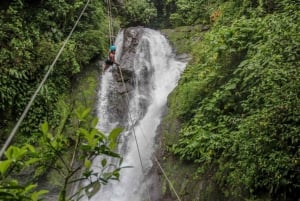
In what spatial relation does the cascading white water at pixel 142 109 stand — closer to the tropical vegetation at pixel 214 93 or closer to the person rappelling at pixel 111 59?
the person rappelling at pixel 111 59

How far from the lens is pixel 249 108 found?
5.65 metres

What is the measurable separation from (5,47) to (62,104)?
2.12 meters

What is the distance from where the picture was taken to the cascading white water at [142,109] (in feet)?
26.4

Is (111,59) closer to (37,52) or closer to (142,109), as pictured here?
(142,109)

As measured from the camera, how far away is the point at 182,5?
16750 mm

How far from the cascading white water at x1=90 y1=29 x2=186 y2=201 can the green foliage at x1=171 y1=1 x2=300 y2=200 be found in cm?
125

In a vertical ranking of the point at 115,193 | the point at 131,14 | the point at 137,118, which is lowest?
the point at 115,193

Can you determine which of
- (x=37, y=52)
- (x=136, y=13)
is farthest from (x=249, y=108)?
(x=136, y=13)

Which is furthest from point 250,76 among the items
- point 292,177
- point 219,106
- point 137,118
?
point 137,118

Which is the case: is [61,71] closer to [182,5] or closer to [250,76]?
[250,76]

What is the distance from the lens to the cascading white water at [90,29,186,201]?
8.06 meters

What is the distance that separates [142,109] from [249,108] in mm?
5400

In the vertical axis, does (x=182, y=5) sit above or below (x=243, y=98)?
above

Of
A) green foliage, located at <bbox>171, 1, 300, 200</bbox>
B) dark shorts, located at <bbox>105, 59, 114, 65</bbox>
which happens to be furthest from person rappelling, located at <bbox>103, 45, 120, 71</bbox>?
green foliage, located at <bbox>171, 1, 300, 200</bbox>
